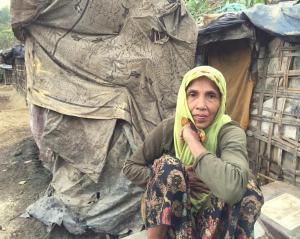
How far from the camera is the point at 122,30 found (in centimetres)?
368

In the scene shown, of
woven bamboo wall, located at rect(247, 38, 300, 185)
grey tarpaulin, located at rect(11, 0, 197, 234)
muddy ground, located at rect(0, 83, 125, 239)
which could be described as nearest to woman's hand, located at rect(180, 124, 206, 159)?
grey tarpaulin, located at rect(11, 0, 197, 234)

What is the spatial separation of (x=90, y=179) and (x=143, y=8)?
2.06 m

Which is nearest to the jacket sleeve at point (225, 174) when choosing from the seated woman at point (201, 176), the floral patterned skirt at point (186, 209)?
the seated woman at point (201, 176)

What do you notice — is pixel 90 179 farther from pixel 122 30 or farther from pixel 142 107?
pixel 122 30

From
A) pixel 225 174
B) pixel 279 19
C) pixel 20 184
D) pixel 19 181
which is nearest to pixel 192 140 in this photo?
pixel 225 174

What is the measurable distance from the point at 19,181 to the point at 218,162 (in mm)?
4380

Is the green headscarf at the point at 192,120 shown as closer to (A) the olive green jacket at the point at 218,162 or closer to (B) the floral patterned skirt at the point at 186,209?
(A) the olive green jacket at the point at 218,162

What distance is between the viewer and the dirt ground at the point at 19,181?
3906mm

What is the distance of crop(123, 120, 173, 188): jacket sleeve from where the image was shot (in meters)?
2.04

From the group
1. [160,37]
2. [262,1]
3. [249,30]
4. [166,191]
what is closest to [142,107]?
[160,37]

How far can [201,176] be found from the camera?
1.64 m

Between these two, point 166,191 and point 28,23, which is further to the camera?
point 28,23

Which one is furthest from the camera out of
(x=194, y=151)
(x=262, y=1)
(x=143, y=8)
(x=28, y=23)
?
(x=262, y=1)

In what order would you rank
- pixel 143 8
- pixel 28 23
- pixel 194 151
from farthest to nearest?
pixel 143 8 < pixel 28 23 < pixel 194 151
